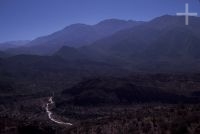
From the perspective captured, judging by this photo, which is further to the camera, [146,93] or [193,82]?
[193,82]

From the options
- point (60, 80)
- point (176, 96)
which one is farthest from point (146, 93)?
point (60, 80)

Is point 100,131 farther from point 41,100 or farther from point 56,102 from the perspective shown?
point 41,100

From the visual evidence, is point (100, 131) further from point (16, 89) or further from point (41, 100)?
point (16, 89)

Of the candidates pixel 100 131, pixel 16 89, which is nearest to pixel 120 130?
pixel 100 131

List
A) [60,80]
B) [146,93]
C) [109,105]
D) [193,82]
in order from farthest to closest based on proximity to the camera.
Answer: [60,80] < [193,82] < [146,93] < [109,105]

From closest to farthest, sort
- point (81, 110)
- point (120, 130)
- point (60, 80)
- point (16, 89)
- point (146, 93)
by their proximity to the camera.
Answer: point (120, 130) < point (81, 110) < point (146, 93) < point (16, 89) < point (60, 80)

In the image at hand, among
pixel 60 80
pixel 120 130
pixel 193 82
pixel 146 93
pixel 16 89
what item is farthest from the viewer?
pixel 60 80

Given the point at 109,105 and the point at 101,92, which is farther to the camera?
the point at 101,92

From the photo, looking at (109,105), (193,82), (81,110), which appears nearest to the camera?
(81,110)
